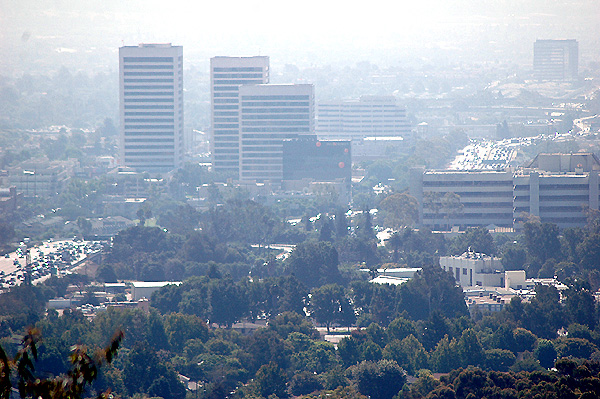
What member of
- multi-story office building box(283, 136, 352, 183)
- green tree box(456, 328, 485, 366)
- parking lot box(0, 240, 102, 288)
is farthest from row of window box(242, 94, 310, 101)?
green tree box(456, 328, 485, 366)

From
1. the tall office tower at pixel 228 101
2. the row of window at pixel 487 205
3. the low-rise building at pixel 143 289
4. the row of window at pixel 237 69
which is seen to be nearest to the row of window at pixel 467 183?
the row of window at pixel 487 205

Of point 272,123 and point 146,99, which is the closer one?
point 272,123

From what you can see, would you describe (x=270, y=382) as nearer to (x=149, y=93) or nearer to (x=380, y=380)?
(x=380, y=380)

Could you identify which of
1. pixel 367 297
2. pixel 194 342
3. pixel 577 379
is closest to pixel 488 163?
pixel 367 297

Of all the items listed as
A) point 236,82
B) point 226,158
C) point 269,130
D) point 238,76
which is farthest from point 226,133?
point 269,130

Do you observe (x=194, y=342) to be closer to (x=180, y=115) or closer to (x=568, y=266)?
(x=568, y=266)

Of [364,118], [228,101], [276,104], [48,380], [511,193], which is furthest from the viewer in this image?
A: [364,118]
